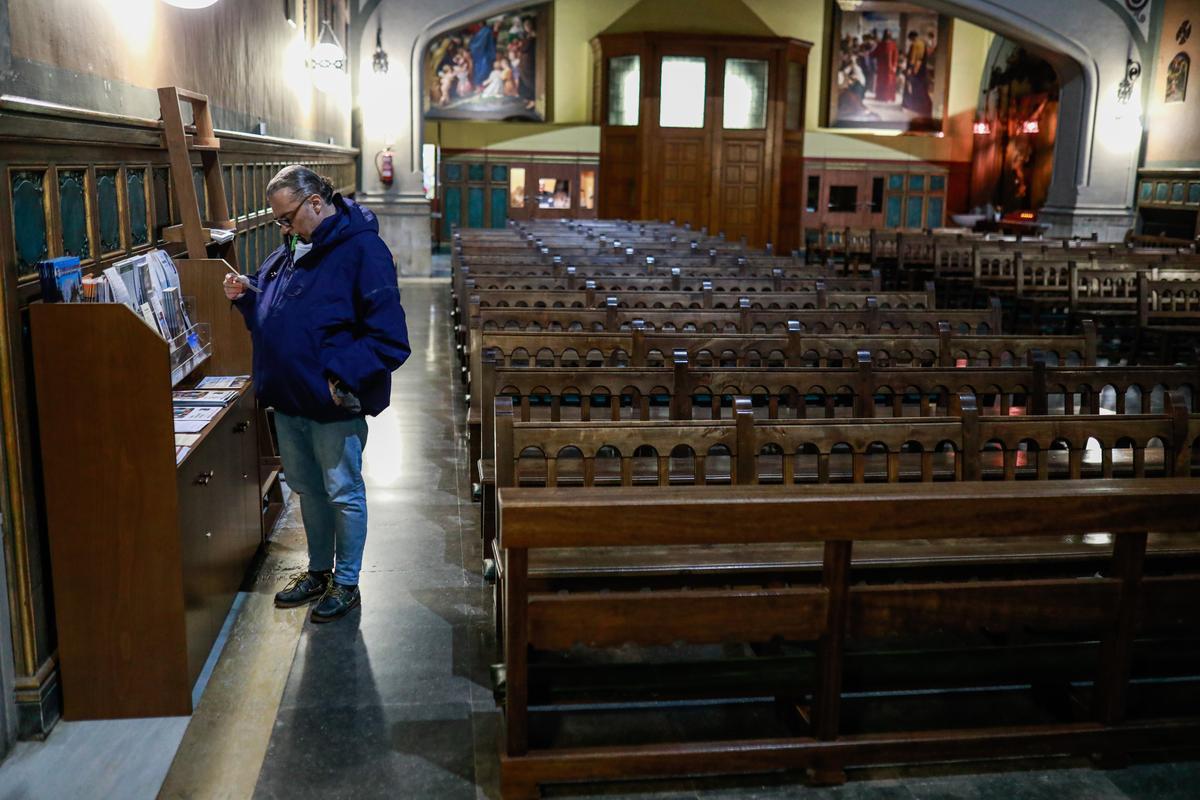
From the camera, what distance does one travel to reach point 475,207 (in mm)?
22531

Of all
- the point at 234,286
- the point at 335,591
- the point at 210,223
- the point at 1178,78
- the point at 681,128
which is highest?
the point at 1178,78

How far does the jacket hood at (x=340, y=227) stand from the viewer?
3.81 metres

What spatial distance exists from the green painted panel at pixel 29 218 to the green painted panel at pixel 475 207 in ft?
63.8

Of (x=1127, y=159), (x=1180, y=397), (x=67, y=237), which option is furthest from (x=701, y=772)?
(x=1127, y=159)

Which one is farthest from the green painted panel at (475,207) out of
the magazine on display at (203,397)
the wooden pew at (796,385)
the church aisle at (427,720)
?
the magazine on display at (203,397)

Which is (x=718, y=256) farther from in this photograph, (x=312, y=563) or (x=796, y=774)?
(x=796, y=774)

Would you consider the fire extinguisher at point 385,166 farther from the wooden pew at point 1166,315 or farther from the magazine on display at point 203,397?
the magazine on display at point 203,397

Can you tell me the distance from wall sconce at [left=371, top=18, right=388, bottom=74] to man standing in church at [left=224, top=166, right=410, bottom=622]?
45.1ft

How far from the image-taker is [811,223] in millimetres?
23234

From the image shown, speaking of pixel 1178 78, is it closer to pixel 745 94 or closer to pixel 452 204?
pixel 745 94

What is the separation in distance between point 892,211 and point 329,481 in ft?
70.9

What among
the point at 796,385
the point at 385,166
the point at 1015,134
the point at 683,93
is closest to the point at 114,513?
the point at 796,385

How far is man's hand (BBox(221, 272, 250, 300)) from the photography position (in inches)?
152

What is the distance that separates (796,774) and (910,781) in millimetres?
323
